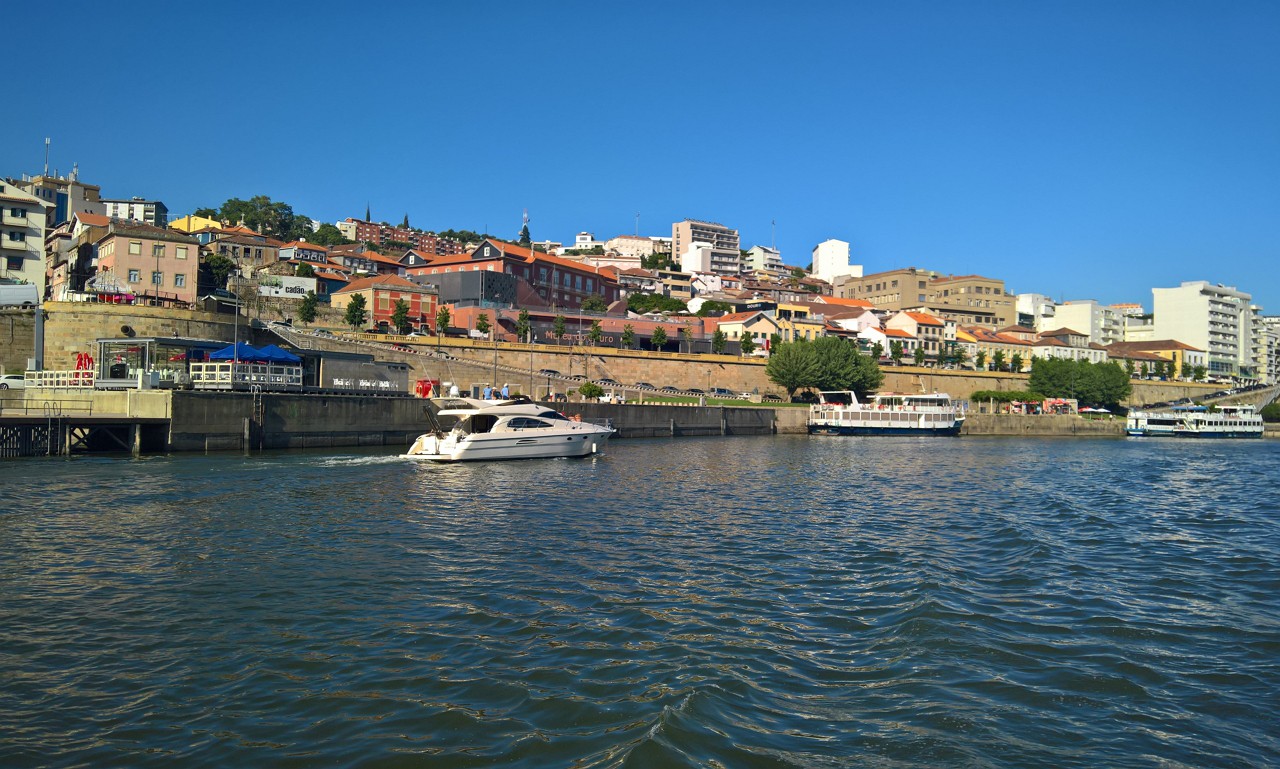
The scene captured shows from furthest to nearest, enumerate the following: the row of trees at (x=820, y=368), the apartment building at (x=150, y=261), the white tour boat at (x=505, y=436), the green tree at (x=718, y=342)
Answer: the green tree at (x=718, y=342) → the row of trees at (x=820, y=368) → the apartment building at (x=150, y=261) → the white tour boat at (x=505, y=436)

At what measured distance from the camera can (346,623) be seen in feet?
37.4

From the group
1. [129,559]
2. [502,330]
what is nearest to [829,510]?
[129,559]

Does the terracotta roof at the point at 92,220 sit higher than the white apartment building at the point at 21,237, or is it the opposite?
the terracotta roof at the point at 92,220

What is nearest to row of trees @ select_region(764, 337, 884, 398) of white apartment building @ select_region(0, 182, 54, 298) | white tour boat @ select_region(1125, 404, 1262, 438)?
white tour boat @ select_region(1125, 404, 1262, 438)

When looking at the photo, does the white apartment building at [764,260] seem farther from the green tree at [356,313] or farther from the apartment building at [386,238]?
the green tree at [356,313]

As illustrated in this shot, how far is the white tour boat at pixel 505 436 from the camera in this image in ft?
112

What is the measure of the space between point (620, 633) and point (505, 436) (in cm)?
2478

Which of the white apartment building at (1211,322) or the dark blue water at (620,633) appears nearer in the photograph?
the dark blue water at (620,633)

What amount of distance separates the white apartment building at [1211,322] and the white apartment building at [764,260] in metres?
76.6

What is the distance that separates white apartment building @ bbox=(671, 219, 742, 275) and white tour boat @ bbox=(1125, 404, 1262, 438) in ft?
323

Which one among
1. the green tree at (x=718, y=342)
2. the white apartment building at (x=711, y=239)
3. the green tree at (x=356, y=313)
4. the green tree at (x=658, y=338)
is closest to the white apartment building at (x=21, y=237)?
the green tree at (x=356, y=313)

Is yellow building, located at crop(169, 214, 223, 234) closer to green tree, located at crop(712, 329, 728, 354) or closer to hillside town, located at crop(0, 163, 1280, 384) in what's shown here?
hillside town, located at crop(0, 163, 1280, 384)

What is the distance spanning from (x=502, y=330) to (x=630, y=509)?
2257 inches

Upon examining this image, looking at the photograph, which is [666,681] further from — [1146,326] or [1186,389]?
[1146,326]
